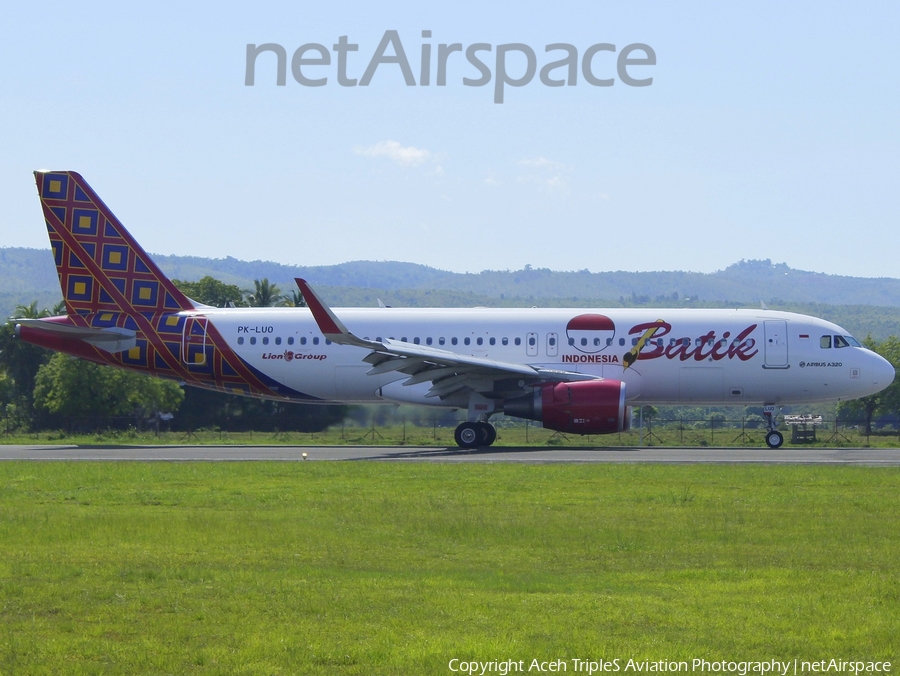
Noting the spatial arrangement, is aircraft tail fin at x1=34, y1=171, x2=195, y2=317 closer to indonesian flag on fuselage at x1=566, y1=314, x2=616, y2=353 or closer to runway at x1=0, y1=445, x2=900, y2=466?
runway at x1=0, y1=445, x2=900, y2=466

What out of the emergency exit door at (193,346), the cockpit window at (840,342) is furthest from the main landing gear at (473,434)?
the cockpit window at (840,342)

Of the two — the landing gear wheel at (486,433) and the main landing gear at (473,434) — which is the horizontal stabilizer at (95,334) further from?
the landing gear wheel at (486,433)

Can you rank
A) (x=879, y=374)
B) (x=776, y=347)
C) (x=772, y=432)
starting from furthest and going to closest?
1. (x=772, y=432)
2. (x=776, y=347)
3. (x=879, y=374)

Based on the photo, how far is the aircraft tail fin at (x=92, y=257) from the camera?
3841 centimetres

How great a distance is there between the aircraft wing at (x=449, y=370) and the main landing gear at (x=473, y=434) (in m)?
1.12

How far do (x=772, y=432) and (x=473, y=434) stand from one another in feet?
32.9

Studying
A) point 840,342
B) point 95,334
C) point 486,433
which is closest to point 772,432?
point 840,342

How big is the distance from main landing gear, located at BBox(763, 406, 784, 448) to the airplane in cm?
8

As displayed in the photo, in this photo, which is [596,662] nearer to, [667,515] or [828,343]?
[667,515]

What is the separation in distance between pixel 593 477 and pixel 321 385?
53.0ft

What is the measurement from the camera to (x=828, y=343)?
1443 inches

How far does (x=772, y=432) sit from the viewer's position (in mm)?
37062

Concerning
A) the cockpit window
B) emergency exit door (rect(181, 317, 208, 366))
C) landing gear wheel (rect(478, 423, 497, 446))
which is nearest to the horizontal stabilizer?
emergency exit door (rect(181, 317, 208, 366))

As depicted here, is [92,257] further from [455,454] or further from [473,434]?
[455,454]
